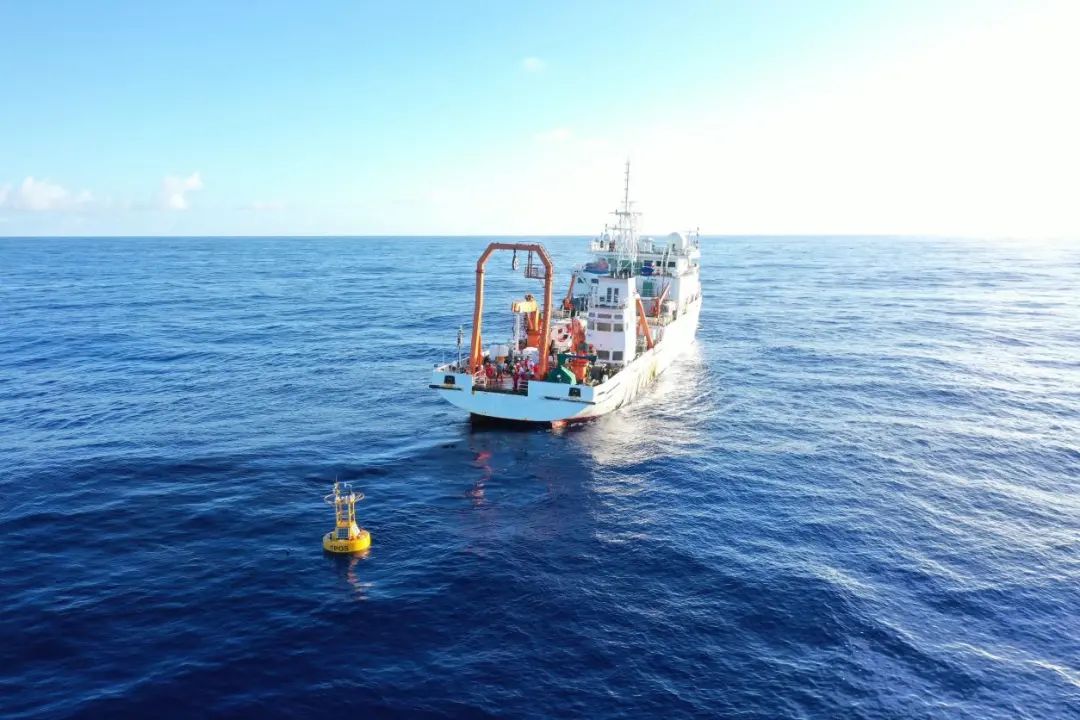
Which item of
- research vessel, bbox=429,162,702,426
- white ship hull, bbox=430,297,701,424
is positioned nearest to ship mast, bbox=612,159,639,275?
research vessel, bbox=429,162,702,426

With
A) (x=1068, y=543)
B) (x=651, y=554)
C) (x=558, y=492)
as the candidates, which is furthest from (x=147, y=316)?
(x=1068, y=543)

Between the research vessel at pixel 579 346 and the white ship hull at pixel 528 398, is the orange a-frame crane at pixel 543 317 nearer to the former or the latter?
the research vessel at pixel 579 346

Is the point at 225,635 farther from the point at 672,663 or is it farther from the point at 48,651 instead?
the point at 672,663

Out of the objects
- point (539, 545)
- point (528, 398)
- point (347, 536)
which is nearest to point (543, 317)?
point (528, 398)

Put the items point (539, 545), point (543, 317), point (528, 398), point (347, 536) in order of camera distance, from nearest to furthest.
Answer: point (347, 536)
point (539, 545)
point (528, 398)
point (543, 317)

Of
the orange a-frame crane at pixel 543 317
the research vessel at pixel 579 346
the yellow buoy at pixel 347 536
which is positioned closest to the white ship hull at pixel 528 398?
the research vessel at pixel 579 346

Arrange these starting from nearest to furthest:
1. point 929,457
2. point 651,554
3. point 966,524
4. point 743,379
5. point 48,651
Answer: point 48,651 < point 651,554 < point 966,524 < point 929,457 < point 743,379

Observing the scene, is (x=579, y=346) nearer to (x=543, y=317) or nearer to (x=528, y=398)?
(x=543, y=317)
